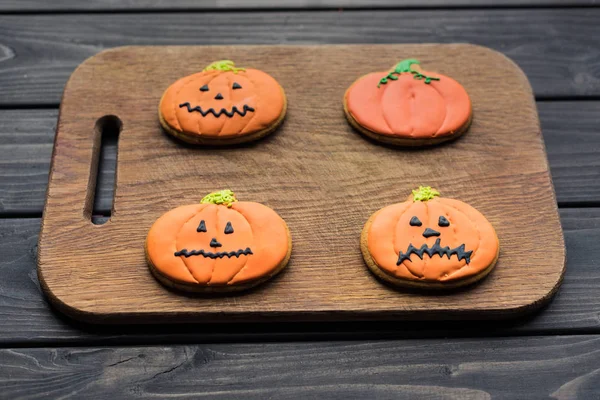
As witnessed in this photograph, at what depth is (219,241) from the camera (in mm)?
1032

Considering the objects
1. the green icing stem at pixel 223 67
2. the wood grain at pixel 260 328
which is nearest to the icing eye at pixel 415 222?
the wood grain at pixel 260 328

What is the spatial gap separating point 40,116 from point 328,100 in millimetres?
513

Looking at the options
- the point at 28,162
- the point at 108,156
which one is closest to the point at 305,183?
the point at 108,156

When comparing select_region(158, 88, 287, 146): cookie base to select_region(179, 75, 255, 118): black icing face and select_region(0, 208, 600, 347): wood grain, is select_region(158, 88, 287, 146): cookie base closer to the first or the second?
select_region(179, 75, 255, 118): black icing face

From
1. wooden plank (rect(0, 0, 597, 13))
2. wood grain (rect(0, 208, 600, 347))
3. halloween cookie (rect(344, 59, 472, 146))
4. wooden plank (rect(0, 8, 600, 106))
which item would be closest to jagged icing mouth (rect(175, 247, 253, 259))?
wood grain (rect(0, 208, 600, 347))

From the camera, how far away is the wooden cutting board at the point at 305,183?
40.1 inches

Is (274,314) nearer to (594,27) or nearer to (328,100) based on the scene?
(328,100)

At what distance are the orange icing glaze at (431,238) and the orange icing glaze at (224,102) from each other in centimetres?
26

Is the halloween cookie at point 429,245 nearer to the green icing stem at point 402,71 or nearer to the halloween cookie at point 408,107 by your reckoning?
the halloween cookie at point 408,107

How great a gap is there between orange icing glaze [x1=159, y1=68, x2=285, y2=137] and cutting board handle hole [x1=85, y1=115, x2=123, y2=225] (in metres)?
0.11

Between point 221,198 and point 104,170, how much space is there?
247 mm

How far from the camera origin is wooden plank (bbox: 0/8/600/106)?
1.36 m

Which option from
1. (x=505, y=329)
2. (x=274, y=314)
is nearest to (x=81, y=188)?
(x=274, y=314)

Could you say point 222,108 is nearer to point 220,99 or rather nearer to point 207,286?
point 220,99
